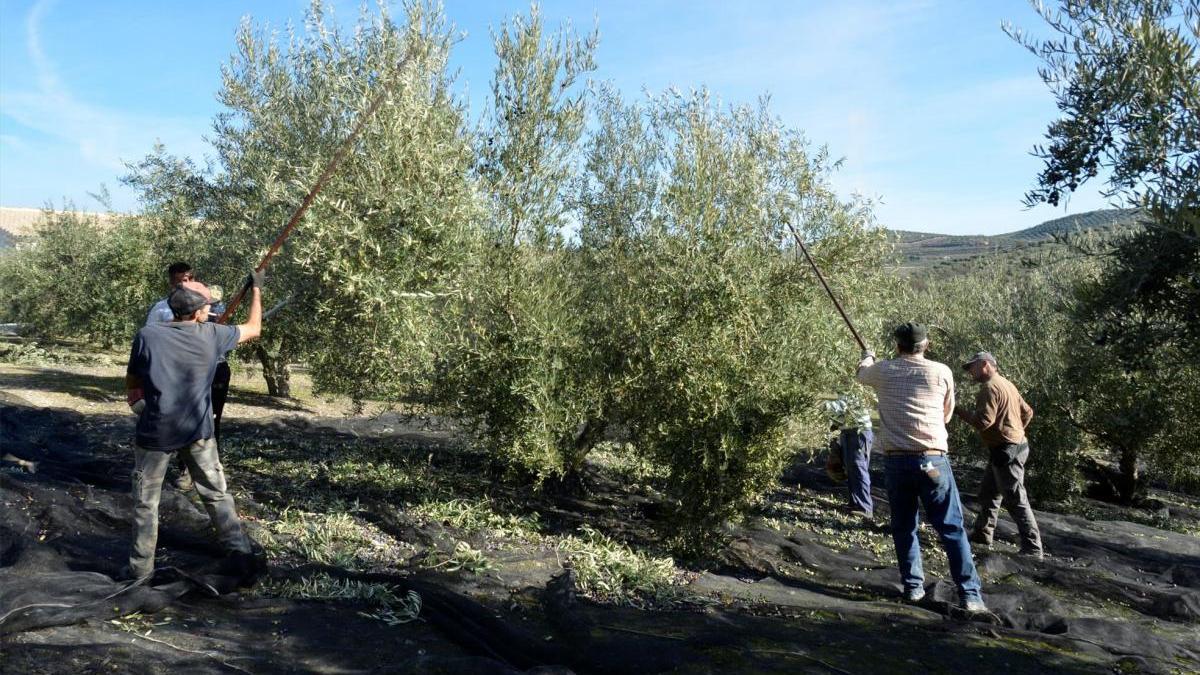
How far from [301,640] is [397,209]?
13.3 ft

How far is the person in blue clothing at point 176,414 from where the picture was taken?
5.19 meters

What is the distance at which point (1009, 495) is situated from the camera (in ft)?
28.3

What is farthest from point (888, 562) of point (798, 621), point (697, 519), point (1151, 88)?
point (1151, 88)

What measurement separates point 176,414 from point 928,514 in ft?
17.9

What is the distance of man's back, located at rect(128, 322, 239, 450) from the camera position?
521 centimetres

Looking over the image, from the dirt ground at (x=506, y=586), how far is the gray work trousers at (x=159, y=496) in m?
0.23

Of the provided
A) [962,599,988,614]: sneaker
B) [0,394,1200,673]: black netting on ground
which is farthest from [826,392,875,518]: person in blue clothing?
[962,599,988,614]: sneaker

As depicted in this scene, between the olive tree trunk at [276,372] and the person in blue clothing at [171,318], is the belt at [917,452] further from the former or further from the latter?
the olive tree trunk at [276,372]

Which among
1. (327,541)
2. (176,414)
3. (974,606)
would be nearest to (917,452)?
(974,606)

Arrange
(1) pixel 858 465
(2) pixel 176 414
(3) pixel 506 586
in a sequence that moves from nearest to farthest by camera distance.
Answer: (2) pixel 176 414, (3) pixel 506 586, (1) pixel 858 465

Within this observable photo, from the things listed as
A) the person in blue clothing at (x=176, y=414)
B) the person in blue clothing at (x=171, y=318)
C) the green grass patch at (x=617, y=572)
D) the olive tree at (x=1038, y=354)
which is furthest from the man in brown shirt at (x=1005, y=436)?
the person in blue clothing at (x=171, y=318)

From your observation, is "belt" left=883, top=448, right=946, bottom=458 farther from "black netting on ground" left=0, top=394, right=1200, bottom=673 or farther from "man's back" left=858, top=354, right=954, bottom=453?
"black netting on ground" left=0, top=394, right=1200, bottom=673

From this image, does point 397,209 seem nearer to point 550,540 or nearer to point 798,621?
point 550,540

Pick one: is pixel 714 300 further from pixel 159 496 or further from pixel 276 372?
pixel 276 372
